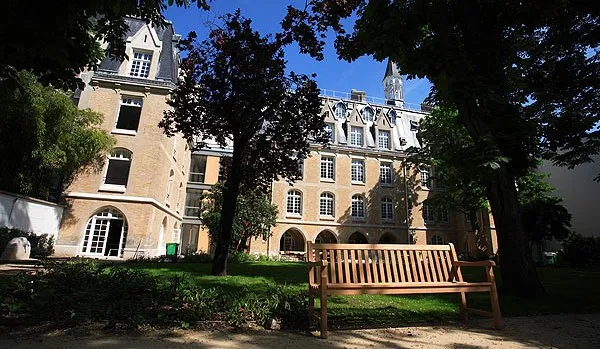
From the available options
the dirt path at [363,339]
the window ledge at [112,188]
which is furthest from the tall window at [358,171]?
the dirt path at [363,339]

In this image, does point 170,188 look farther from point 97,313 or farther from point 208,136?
point 97,313

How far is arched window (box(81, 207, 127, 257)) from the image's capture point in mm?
18281

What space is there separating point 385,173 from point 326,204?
630cm

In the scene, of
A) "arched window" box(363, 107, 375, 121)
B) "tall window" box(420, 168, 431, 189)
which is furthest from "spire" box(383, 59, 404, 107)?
"tall window" box(420, 168, 431, 189)

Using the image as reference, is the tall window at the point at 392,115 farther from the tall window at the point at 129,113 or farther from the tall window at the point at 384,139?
the tall window at the point at 129,113

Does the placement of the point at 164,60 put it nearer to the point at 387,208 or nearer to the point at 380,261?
the point at 387,208

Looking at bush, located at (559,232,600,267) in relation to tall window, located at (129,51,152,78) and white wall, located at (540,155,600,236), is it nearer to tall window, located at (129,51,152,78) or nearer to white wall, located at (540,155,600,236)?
white wall, located at (540,155,600,236)

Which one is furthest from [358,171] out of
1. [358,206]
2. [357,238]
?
[357,238]

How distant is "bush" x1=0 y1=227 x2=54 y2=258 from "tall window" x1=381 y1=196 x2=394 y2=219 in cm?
2283

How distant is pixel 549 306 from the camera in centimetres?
616

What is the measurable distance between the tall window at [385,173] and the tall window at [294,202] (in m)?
7.46

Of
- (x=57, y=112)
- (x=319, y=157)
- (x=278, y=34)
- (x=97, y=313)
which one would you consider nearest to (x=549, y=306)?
(x=97, y=313)

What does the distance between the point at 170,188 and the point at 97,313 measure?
1984 centimetres

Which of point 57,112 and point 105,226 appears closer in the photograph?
point 57,112
